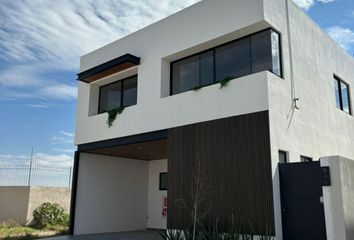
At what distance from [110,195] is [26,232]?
3.64 meters

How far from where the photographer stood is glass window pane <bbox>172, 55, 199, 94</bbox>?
11.9 metres

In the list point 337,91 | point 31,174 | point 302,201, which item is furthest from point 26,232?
point 337,91

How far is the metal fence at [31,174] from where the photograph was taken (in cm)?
1730

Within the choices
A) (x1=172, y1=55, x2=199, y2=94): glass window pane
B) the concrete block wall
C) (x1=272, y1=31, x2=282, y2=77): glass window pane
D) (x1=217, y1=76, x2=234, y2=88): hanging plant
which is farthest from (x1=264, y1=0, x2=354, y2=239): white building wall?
the concrete block wall

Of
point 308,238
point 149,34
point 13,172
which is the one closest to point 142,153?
point 149,34

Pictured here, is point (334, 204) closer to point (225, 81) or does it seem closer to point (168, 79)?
point (225, 81)

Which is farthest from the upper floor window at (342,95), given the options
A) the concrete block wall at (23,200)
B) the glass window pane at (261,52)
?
the concrete block wall at (23,200)

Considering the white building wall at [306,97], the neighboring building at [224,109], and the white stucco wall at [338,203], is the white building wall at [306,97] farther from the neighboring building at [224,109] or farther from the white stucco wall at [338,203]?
the white stucco wall at [338,203]

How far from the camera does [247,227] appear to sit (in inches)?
363

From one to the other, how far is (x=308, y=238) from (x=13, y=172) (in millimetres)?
13823

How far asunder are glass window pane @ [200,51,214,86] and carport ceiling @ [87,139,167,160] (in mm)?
2795

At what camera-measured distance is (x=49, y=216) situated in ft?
54.9

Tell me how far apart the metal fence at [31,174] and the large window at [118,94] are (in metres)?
4.17

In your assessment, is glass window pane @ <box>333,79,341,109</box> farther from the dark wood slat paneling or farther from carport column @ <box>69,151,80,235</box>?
carport column @ <box>69,151,80,235</box>
